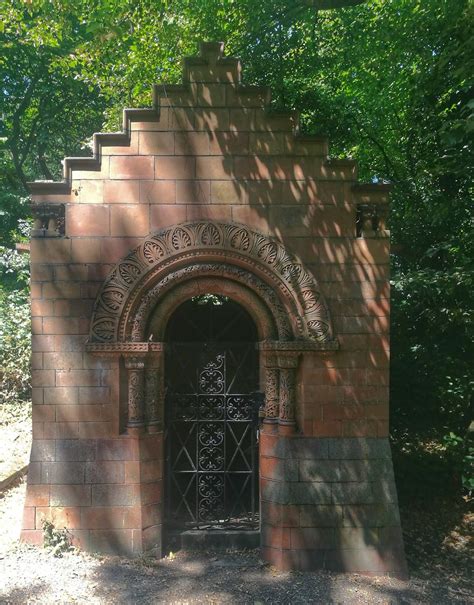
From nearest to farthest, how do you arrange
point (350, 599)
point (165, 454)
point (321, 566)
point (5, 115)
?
1. point (350, 599)
2. point (321, 566)
3. point (165, 454)
4. point (5, 115)

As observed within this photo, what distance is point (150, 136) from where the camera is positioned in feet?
18.1

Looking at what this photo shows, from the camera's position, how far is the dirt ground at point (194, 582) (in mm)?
4785

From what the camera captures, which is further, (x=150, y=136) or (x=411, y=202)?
(x=411, y=202)

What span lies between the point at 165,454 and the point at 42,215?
334cm

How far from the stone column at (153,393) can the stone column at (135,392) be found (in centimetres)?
8

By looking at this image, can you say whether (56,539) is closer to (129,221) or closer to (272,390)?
(272,390)

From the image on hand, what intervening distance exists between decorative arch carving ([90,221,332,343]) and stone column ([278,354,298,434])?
11.7 inches

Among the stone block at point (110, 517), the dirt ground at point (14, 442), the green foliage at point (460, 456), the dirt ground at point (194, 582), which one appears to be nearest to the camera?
the dirt ground at point (194, 582)

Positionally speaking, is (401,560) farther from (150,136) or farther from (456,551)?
(150,136)

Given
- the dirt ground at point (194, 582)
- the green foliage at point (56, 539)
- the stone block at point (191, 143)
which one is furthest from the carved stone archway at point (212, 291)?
the dirt ground at point (194, 582)

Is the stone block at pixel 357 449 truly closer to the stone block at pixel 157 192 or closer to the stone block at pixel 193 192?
the stone block at pixel 193 192

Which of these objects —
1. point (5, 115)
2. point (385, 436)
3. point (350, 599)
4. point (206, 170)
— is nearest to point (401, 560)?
point (350, 599)

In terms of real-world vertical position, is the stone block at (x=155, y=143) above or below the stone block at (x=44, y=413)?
above

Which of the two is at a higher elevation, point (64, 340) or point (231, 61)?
point (231, 61)
